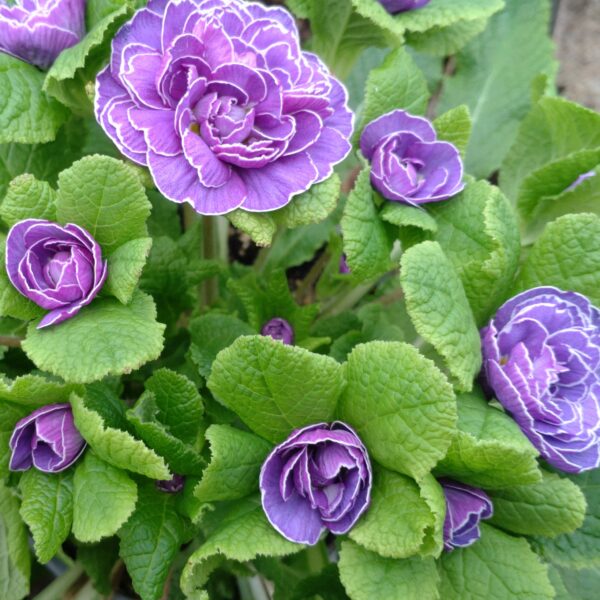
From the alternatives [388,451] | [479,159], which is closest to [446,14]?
[479,159]

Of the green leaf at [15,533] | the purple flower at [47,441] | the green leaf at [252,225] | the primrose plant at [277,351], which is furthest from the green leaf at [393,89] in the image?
the green leaf at [15,533]

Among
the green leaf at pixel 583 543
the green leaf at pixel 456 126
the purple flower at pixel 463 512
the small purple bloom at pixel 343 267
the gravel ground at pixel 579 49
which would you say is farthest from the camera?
the gravel ground at pixel 579 49

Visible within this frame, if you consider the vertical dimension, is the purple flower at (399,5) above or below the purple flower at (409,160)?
above

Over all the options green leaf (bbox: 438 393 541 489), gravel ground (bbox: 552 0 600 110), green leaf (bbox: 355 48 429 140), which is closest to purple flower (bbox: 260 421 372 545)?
green leaf (bbox: 438 393 541 489)

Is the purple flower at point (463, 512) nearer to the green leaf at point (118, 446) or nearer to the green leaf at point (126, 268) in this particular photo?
the green leaf at point (118, 446)


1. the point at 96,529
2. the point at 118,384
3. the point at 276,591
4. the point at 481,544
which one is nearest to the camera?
the point at 96,529

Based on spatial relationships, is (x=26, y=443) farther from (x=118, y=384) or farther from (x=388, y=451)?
(x=388, y=451)
